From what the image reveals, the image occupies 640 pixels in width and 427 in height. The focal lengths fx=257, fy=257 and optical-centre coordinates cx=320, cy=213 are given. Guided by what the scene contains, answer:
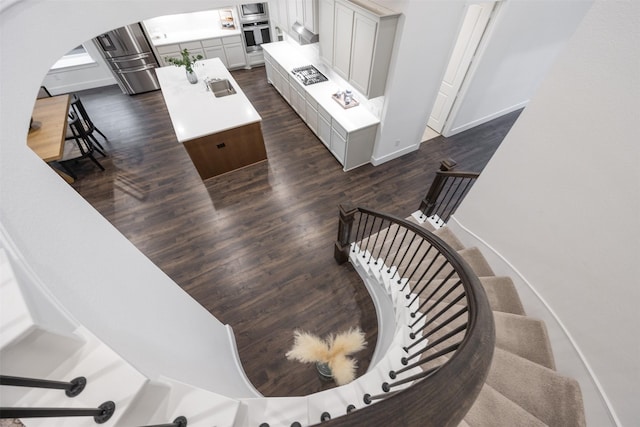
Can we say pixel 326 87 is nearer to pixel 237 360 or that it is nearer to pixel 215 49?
pixel 215 49

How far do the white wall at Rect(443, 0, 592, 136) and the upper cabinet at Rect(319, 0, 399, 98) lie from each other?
1799 mm

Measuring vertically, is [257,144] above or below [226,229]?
above

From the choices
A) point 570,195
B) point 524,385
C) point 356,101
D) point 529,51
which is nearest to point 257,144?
point 356,101

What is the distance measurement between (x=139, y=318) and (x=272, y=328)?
1.78 m

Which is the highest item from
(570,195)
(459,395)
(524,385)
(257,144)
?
(459,395)

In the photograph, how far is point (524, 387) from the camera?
148 cm

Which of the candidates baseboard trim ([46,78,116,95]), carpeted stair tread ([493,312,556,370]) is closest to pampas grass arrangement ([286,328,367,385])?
carpeted stair tread ([493,312,556,370])

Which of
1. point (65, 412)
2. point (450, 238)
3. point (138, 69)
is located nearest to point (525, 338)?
point (450, 238)

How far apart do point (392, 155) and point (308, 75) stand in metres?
2.25

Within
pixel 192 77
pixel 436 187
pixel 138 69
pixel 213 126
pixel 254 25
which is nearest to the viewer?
pixel 436 187

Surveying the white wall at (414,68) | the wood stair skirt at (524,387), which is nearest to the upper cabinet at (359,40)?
the white wall at (414,68)

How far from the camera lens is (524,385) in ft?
4.89

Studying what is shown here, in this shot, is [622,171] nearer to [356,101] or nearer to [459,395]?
[459,395]

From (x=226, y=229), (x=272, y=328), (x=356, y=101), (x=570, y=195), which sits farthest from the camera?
(x=356, y=101)
